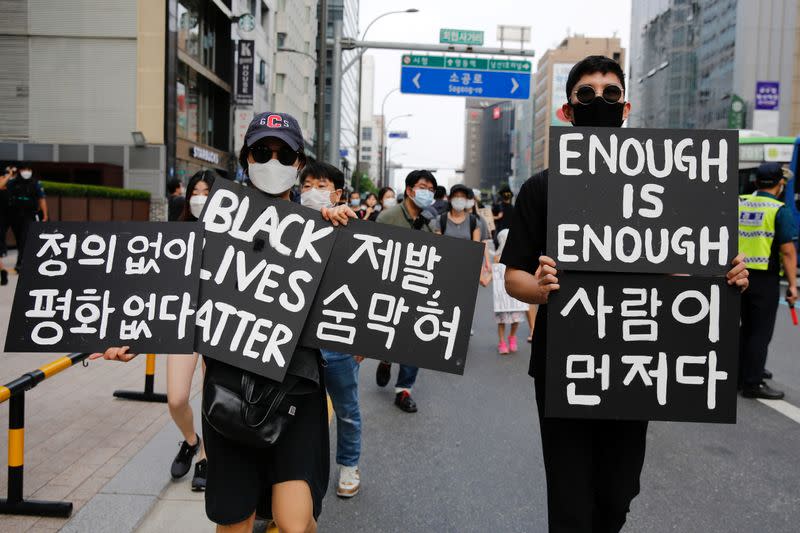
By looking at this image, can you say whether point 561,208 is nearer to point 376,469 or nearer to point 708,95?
point 376,469

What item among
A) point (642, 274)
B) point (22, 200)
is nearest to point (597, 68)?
point (642, 274)

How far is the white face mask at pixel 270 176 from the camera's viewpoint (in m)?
2.77

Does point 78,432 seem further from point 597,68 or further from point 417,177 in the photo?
point 597,68

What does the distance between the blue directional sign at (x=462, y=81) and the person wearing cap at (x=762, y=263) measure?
14.9m

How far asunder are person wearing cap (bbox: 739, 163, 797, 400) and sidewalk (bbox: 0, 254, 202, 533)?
5.04 m

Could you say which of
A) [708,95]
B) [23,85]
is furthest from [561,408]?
[708,95]

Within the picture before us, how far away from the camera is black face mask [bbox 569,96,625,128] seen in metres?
2.64

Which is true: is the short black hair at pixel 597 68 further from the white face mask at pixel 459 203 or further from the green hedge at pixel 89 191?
the green hedge at pixel 89 191

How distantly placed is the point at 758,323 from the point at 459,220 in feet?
10.2

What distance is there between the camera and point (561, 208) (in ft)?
8.16

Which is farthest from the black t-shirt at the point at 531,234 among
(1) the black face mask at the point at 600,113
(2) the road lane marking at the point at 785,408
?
(2) the road lane marking at the point at 785,408

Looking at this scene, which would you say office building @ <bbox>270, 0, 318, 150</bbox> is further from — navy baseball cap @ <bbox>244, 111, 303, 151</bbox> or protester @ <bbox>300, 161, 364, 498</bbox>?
navy baseball cap @ <bbox>244, 111, 303, 151</bbox>

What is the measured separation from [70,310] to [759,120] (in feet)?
159

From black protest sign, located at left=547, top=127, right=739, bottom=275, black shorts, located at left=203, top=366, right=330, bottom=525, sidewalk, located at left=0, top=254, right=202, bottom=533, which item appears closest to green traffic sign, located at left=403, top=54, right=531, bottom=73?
sidewalk, located at left=0, top=254, right=202, bottom=533
